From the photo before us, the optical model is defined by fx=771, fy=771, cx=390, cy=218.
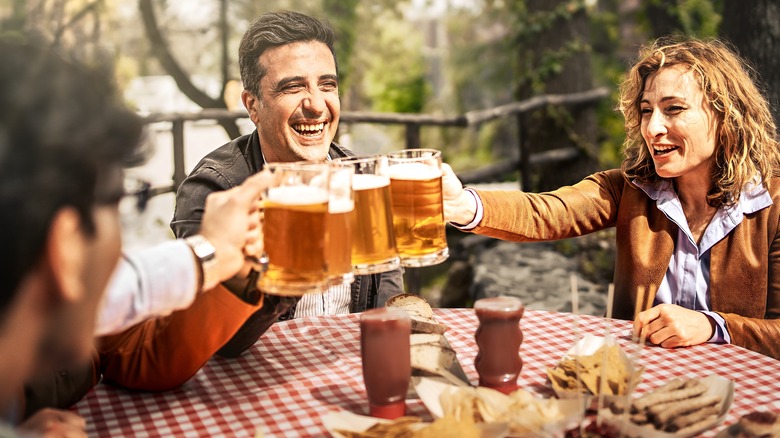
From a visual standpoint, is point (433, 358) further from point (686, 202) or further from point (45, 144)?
point (686, 202)

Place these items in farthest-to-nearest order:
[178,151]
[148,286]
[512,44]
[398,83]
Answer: [398,83], [512,44], [178,151], [148,286]

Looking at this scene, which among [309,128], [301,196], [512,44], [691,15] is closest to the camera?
[301,196]

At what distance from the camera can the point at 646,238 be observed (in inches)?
95.0

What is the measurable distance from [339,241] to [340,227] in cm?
3

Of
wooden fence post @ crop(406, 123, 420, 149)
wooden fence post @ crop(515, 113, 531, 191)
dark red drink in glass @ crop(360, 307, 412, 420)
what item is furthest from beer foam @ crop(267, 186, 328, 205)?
wooden fence post @ crop(515, 113, 531, 191)

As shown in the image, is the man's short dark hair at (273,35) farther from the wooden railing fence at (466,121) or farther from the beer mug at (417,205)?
the wooden railing fence at (466,121)

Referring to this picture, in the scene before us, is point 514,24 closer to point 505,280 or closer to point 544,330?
point 505,280

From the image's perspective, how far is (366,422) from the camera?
4.58 ft

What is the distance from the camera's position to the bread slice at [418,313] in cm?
175

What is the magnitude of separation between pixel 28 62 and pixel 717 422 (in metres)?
1.29

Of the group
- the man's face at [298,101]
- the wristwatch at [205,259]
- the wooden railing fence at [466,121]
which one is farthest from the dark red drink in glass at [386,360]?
the wooden railing fence at [466,121]

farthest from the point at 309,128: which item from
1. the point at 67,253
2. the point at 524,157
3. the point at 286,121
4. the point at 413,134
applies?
the point at 524,157

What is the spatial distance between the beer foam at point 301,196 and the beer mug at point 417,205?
0.29 m

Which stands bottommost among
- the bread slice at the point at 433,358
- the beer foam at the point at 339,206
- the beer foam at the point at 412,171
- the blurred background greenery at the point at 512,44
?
the bread slice at the point at 433,358
